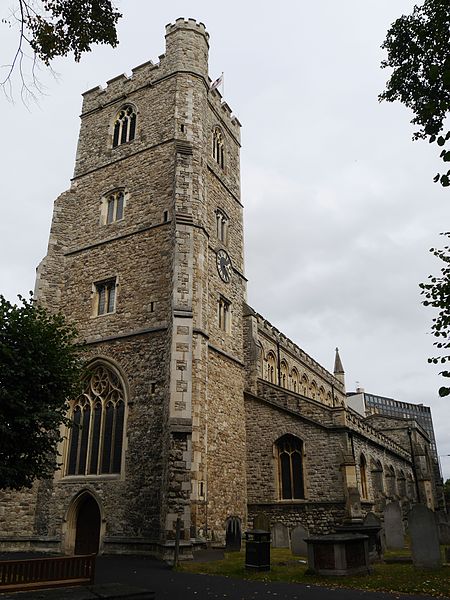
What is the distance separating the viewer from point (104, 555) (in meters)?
15.0

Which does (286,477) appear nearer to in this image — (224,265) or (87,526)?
(87,526)

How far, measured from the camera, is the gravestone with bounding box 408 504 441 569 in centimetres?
1084

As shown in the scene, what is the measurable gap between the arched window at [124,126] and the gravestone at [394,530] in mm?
18482

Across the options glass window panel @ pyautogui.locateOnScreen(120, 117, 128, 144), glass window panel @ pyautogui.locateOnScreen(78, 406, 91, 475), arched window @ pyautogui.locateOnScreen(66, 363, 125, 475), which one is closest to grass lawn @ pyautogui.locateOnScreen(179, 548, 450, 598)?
arched window @ pyautogui.locateOnScreen(66, 363, 125, 475)

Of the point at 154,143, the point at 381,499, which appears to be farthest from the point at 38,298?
the point at 381,499

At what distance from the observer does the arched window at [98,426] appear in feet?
55.0

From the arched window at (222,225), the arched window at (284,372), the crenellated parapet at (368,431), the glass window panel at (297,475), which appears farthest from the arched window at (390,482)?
the arched window at (222,225)

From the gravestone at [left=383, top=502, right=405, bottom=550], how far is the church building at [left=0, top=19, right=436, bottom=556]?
134 centimetres

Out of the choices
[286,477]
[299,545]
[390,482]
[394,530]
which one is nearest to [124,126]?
[286,477]

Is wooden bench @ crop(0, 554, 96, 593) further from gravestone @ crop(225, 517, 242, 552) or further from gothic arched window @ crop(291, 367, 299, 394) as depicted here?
gothic arched window @ crop(291, 367, 299, 394)

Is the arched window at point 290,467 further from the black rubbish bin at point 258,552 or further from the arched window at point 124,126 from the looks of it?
the arched window at point 124,126

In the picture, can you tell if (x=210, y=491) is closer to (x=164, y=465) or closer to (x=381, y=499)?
(x=164, y=465)

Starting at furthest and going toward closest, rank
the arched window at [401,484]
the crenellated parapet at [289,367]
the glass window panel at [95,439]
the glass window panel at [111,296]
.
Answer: the arched window at [401,484]
the crenellated parapet at [289,367]
the glass window panel at [111,296]
the glass window panel at [95,439]

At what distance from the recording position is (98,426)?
17438 mm
